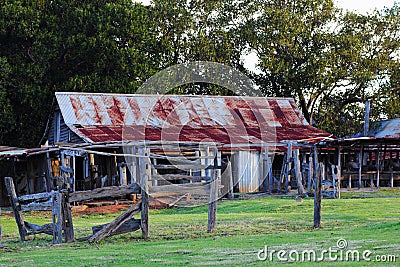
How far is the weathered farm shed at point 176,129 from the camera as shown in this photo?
33.9 metres

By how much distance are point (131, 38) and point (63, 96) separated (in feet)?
31.4

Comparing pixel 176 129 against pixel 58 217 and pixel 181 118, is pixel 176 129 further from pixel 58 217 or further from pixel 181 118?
pixel 58 217

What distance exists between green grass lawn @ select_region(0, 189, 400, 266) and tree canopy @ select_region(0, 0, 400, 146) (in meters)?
19.8

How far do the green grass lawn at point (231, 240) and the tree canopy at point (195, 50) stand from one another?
778 inches

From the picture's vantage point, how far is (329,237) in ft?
51.4

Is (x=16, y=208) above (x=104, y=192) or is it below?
below

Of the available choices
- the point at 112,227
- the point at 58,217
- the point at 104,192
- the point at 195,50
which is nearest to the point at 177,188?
the point at 104,192

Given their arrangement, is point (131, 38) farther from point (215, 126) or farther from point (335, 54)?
point (335, 54)

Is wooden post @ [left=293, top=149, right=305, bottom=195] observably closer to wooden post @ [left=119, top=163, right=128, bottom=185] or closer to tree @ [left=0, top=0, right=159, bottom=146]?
wooden post @ [left=119, top=163, right=128, bottom=185]

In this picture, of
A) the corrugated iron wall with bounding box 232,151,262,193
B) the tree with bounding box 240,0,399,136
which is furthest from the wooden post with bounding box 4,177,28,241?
the tree with bounding box 240,0,399,136

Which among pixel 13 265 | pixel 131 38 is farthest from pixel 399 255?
pixel 131 38

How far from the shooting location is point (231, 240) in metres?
16.3

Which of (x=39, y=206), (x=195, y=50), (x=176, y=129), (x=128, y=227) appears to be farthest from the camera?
(x=195, y=50)

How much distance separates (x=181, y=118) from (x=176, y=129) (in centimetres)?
180
